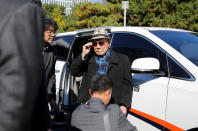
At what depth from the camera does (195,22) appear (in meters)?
20.0

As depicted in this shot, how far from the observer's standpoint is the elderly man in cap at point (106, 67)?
3174mm

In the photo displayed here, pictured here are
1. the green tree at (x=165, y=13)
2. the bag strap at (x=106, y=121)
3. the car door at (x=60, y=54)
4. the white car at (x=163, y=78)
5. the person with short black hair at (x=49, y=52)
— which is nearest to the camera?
the bag strap at (x=106, y=121)

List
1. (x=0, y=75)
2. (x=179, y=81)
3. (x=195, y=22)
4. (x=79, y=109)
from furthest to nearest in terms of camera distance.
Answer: (x=195, y=22) → (x=179, y=81) → (x=79, y=109) → (x=0, y=75)

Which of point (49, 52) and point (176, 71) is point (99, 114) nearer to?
point (176, 71)

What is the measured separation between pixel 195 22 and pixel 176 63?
18.3m

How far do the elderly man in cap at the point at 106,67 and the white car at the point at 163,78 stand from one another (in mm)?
119

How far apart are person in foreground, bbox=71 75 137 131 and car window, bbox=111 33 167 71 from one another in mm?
906

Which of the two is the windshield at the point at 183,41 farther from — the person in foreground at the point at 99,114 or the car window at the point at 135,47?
the person in foreground at the point at 99,114

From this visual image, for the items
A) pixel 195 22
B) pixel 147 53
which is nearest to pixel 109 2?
pixel 195 22

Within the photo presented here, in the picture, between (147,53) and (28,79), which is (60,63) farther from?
(28,79)

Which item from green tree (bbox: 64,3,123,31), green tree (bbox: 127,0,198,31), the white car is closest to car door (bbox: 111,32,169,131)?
the white car

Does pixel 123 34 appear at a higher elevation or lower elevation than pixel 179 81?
higher

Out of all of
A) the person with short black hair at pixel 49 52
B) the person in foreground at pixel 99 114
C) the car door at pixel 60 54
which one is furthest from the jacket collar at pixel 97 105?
the car door at pixel 60 54

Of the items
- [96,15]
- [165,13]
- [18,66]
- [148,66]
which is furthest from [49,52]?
[96,15]
